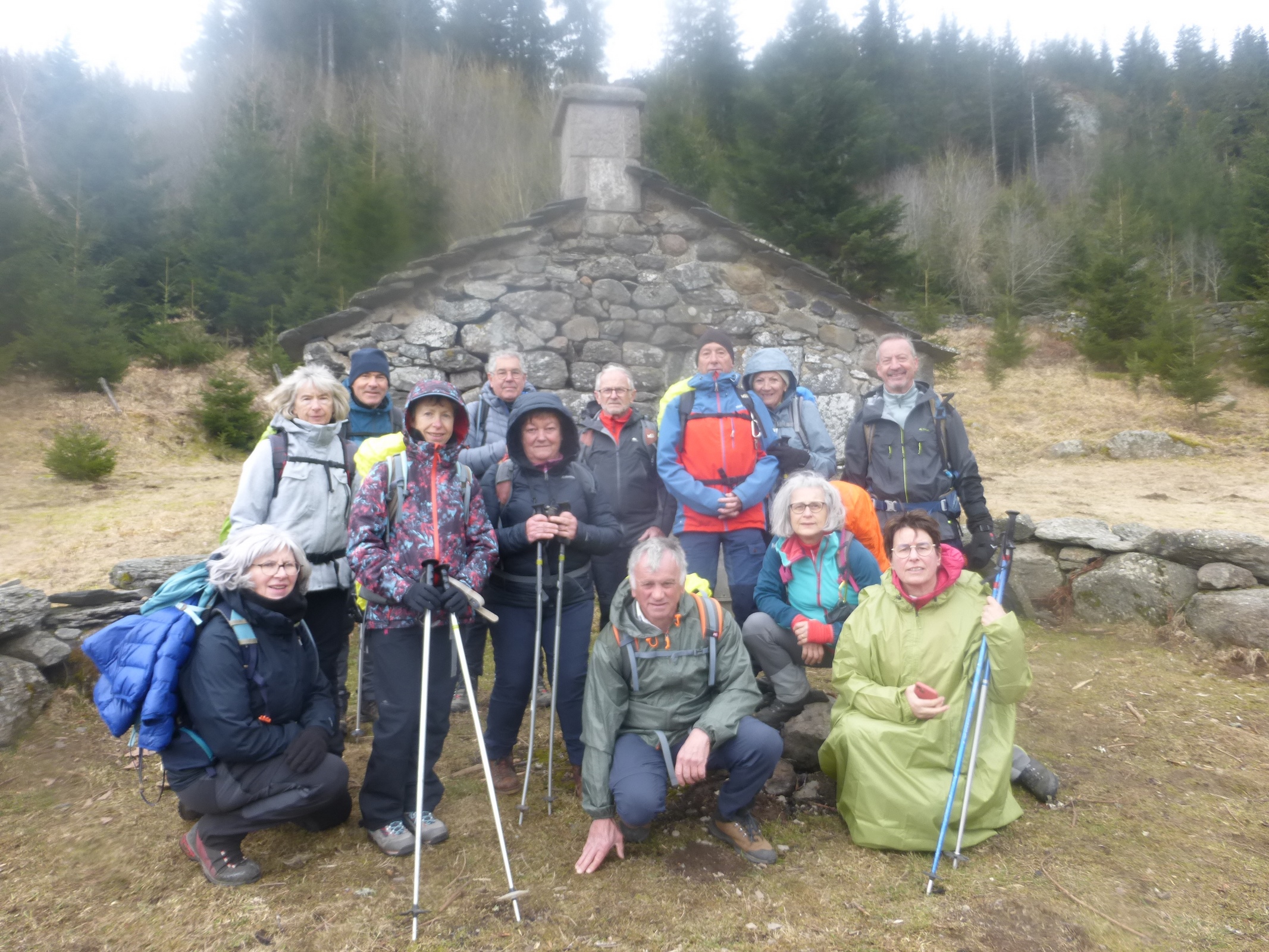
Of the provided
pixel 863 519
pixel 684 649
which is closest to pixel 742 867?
pixel 684 649

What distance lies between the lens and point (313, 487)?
3.55 m

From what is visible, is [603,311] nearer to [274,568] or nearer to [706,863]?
[274,568]

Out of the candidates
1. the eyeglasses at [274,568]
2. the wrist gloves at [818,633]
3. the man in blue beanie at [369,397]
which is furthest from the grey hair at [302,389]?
the wrist gloves at [818,633]

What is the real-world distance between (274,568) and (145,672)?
0.54 metres

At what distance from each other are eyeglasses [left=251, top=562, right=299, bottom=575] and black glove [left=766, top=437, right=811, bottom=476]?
2476 mm

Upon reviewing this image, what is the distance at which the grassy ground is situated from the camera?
2.64 metres

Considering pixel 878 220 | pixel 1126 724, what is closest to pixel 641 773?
pixel 1126 724

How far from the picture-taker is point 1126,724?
431cm

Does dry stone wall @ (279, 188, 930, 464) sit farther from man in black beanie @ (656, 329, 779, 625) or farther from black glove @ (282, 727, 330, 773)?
black glove @ (282, 727, 330, 773)

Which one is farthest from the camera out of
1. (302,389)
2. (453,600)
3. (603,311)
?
(603,311)

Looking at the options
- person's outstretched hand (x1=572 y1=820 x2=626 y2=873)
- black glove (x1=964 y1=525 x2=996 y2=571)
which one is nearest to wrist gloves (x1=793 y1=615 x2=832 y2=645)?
person's outstretched hand (x1=572 y1=820 x2=626 y2=873)

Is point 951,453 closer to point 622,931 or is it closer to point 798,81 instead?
point 622,931

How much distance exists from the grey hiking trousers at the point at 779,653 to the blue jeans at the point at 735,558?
1.56 feet

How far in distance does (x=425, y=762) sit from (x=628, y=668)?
0.94 meters
